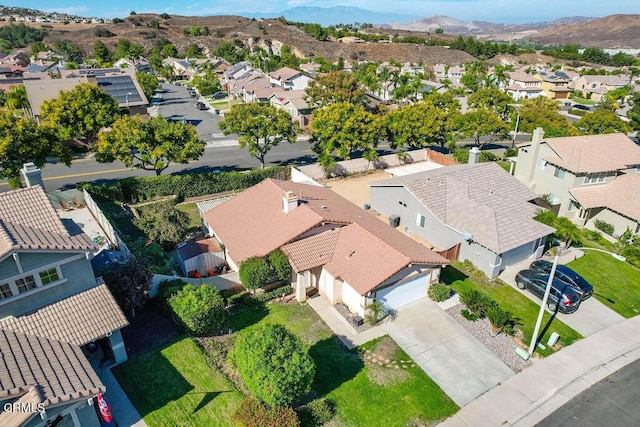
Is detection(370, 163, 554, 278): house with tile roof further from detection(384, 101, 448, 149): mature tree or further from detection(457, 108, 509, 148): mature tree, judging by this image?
detection(457, 108, 509, 148): mature tree

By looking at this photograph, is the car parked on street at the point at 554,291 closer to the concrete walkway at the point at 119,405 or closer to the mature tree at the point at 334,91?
the concrete walkway at the point at 119,405

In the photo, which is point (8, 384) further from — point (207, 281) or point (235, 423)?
point (207, 281)

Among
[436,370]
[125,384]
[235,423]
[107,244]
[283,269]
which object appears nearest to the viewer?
[235,423]

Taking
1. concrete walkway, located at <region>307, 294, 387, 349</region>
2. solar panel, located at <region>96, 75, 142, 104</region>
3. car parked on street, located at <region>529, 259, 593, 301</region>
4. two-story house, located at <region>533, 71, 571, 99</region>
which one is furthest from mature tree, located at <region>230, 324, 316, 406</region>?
two-story house, located at <region>533, 71, 571, 99</region>

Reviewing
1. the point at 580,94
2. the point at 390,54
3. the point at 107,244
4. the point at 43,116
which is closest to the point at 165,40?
the point at 390,54

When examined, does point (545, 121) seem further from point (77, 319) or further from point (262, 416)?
point (77, 319)

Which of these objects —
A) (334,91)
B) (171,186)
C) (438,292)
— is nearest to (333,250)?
(438,292)
